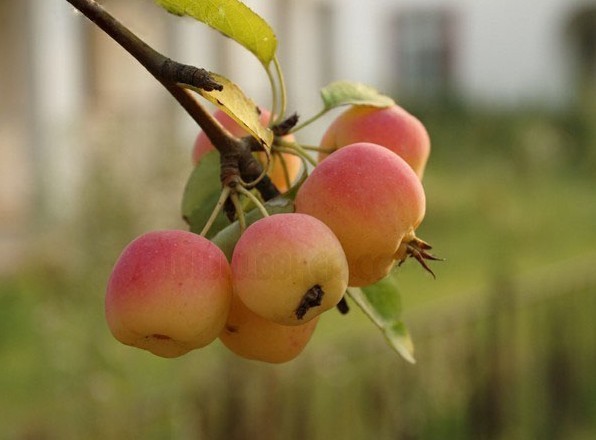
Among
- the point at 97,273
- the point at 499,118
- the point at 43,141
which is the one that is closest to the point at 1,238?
the point at 43,141

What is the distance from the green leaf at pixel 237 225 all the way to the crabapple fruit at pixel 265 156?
0.09 metres

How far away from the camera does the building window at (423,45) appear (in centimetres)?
1423

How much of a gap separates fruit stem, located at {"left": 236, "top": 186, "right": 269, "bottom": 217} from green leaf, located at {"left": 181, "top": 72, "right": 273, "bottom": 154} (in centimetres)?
4

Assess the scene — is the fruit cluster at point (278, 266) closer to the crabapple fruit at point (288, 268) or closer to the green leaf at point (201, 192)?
the crabapple fruit at point (288, 268)

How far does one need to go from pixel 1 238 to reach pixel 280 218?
5716 mm

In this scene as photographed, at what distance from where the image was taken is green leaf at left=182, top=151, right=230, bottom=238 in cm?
77

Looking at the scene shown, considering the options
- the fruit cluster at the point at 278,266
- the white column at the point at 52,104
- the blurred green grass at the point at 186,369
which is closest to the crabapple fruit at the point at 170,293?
the fruit cluster at the point at 278,266

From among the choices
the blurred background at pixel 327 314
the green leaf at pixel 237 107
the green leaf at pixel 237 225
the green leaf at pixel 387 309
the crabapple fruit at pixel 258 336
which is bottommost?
the blurred background at pixel 327 314

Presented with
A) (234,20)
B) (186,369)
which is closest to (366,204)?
(234,20)

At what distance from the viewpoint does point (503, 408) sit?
137 inches

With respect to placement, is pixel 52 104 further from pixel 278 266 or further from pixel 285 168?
pixel 278 266

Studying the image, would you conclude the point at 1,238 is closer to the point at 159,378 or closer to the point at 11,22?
the point at 11,22

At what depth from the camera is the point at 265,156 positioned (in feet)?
2.58

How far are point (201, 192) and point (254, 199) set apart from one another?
11 cm
